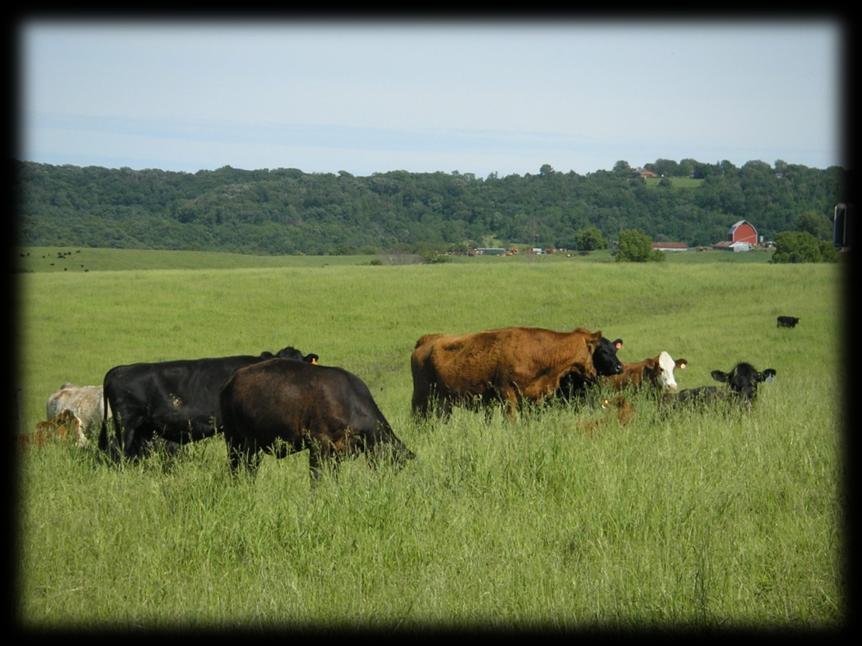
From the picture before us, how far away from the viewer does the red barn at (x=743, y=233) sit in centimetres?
10088

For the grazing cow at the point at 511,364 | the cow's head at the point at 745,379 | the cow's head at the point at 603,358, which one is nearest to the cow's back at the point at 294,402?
the grazing cow at the point at 511,364

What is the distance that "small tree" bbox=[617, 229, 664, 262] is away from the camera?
85.4 m

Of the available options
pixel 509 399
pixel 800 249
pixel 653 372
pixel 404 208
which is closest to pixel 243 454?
pixel 509 399

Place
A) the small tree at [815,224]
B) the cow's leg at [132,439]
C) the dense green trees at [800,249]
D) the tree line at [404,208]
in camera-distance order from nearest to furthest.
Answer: the cow's leg at [132,439] → the dense green trees at [800,249] → the small tree at [815,224] → the tree line at [404,208]

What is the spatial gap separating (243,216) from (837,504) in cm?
10578

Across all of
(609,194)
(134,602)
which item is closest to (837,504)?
(134,602)

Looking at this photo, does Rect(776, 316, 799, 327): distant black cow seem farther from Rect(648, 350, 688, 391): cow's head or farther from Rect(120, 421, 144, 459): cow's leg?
Rect(120, 421, 144, 459): cow's leg

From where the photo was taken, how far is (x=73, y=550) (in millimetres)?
6582

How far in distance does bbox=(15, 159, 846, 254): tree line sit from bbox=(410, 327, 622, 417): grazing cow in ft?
262

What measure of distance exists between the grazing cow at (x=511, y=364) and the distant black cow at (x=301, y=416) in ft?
13.3

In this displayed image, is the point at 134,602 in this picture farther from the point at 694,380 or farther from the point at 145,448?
the point at 694,380

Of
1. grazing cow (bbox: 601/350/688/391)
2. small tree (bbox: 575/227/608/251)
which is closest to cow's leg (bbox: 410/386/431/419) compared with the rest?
grazing cow (bbox: 601/350/688/391)

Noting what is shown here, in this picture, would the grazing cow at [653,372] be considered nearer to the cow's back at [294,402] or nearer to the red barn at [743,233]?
the cow's back at [294,402]

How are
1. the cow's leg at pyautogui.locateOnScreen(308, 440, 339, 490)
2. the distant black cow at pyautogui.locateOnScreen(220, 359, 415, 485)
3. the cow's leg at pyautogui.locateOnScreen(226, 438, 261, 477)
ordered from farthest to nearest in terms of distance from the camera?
the cow's leg at pyautogui.locateOnScreen(226, 438, 261, 477), the distant black cow at pyautogui.locateOnScreen(220, 359, 415, 485), the cow's leg at pyautogui.locateOnScreen(308, 440, 339, 490)
